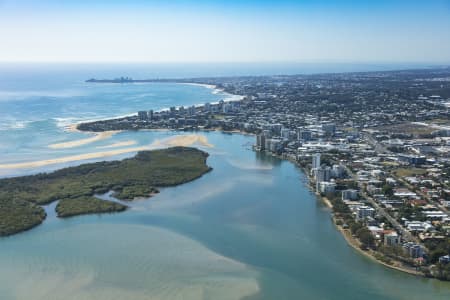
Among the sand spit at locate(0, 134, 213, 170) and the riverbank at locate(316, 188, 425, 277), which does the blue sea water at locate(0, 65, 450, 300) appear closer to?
the riverbank at locate(316, 188, 425, 277)

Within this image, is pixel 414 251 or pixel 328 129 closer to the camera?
pixel 414 251

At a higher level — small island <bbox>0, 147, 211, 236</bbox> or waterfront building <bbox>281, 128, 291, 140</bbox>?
waterfront building <bbox>281, 128, 291, 140</bbox>

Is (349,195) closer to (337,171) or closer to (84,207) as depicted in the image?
(337,171)

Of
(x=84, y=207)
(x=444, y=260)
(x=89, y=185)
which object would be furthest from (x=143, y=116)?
(x=444, y=260)

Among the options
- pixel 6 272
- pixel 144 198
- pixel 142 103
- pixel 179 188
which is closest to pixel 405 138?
pixel 179 188

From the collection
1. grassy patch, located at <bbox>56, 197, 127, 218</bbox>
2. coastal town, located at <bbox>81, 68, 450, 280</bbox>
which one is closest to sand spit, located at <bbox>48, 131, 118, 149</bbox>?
coastal town, located at <bbox>81, 68, 450, 280</bbox>

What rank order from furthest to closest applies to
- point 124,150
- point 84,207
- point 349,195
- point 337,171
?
1. point 124,150
2. point 337,171
3. point 349,195
4. point 84,207

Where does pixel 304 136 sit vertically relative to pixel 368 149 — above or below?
above

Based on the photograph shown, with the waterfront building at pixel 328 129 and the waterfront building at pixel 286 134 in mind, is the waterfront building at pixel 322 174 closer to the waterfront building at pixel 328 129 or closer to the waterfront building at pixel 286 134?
the waterfront building at pixel 286 134
